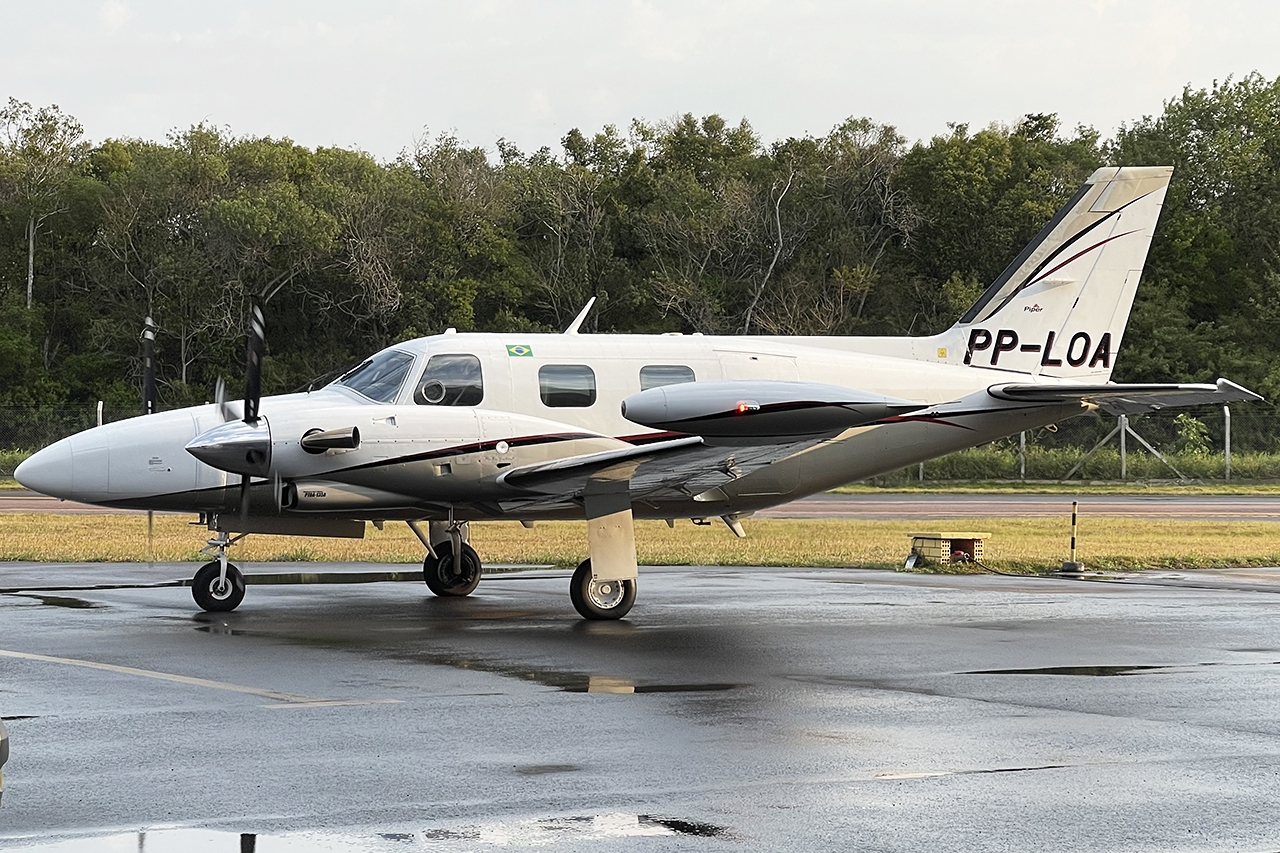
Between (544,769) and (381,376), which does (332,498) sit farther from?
(544,769)

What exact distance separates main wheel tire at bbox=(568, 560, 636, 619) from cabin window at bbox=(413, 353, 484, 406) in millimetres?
2194

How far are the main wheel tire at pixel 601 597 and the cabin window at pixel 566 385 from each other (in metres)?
1.78

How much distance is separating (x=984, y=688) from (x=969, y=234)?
5023 cm

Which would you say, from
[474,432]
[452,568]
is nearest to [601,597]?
[474,432]

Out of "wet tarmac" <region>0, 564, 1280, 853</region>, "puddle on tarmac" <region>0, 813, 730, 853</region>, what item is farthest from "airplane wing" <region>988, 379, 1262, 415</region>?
"puddle on tarmac" <region>0, 813, 730, 853</region>

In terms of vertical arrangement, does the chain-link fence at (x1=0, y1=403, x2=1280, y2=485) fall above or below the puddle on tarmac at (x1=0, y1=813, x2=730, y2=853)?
above

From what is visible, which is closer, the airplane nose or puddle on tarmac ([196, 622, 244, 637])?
puddle on tarmac ([196, 622, 244, 637])

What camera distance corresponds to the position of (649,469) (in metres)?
14.6

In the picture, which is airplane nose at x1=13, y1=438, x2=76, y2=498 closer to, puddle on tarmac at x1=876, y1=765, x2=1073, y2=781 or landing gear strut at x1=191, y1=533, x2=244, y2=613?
landing gear strut at x1=191, y1=533, x2=244, y2=613

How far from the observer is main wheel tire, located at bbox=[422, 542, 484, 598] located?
1762 centimetres

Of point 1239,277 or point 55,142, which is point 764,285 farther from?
point 55,142

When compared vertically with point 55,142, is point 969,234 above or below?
below

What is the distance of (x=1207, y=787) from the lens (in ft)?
24.6

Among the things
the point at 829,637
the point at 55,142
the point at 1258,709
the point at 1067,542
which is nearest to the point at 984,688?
the point at 1258,709
